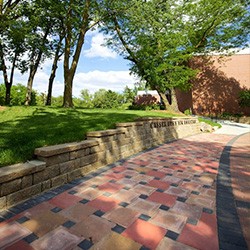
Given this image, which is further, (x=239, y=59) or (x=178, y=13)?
(x=239, y=59)

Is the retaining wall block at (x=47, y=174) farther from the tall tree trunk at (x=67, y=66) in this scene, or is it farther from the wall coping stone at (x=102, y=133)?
the tall tree trunk at (x=67, y=66)

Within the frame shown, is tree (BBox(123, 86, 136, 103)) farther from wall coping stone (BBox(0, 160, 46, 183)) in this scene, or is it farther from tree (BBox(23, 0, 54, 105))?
wall coping stone (BBox(0, 160, 46, 183))

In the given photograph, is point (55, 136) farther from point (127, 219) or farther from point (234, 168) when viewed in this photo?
point (234, 168)

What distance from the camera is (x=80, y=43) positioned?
11.4 metres

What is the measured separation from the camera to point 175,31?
16.6 m

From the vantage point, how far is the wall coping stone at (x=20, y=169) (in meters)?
2.55

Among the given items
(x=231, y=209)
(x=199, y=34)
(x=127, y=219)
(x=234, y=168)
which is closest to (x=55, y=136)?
(x=127, y=219)

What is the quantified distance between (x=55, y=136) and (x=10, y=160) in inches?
52.0

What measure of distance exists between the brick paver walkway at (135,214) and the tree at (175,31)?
1360cm

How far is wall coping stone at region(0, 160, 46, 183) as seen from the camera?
8.38 ft

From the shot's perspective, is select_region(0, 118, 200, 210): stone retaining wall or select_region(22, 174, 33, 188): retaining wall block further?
select_region(22, 174, 33, 188): retaining wall block

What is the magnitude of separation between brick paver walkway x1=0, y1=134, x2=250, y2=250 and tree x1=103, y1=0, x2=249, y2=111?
535 inches

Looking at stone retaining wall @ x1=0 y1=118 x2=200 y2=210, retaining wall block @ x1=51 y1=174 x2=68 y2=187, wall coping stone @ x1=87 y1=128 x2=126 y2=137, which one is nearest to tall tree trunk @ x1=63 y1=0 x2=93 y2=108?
stone retaining wall @ x1=0 y1=118 x2=200 y2=210

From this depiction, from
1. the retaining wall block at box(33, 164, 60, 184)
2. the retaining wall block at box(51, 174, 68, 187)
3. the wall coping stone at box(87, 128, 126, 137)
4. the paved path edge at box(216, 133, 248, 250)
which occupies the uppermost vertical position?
the wall coping stone at box(87, 128, 126, 137)
